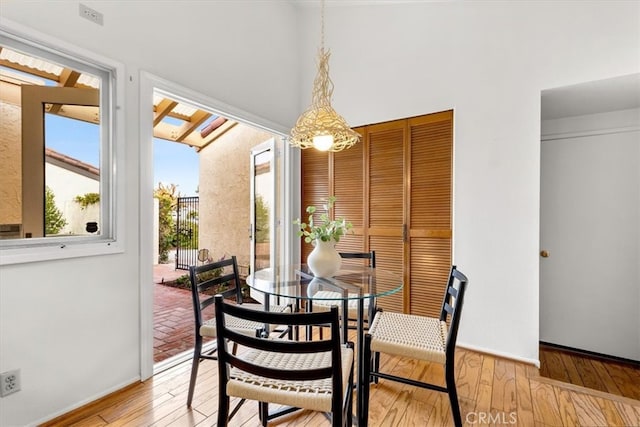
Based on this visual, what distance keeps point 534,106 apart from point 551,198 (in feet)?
3.45

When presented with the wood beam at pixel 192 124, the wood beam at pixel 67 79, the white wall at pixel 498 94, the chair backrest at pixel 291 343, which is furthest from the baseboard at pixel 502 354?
the wood beam at pixel 192 124

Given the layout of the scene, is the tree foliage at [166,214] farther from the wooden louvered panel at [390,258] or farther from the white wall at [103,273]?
the wooden louvered panel at [390,258]

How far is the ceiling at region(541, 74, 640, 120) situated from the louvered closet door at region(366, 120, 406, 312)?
1208 mm

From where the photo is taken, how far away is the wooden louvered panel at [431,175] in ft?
9.19

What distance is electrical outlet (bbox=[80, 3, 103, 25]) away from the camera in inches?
71.8

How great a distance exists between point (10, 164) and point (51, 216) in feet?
1.06

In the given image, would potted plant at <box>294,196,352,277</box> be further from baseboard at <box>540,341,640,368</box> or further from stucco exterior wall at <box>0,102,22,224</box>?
baseboard at <box>540,341,640,368</box>

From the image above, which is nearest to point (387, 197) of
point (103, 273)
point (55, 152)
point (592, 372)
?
point (592, 372)

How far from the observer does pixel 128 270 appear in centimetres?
206

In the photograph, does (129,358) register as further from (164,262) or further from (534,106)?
(164,262)

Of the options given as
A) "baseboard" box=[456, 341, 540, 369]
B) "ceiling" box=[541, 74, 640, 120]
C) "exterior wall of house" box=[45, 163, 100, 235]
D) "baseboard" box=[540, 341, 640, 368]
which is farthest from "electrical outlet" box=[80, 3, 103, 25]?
"baseboard" box=[540, 341, 640, 368]

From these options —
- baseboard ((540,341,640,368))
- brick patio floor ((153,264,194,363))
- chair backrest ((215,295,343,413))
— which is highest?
chair backrest ((215,295,343,413))

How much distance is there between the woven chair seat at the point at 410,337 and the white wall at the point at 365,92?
3.32 feet

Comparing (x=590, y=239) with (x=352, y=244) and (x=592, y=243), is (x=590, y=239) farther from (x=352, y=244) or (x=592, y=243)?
(x=352, y=244)
